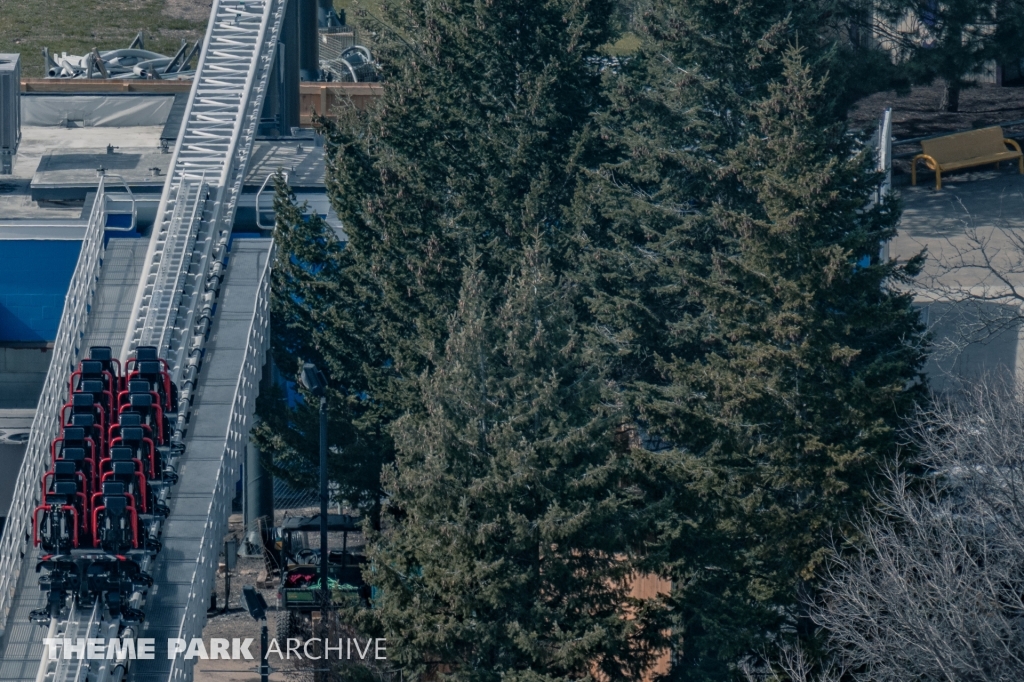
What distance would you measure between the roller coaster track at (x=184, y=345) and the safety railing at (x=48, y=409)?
22 mm

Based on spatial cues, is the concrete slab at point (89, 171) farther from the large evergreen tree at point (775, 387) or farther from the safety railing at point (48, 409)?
the large evergreen tree at point (775, 387)

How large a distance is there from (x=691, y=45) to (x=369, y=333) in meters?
7.38

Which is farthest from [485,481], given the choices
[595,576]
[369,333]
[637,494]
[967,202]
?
[967,202]

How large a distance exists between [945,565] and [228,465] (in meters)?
10.9

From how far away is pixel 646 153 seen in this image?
2917cm

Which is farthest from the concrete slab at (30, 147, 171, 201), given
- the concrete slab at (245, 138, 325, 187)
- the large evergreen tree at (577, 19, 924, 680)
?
the large evergreen tree at (577, 19, 924, 680)

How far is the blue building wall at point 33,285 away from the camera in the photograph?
→ 110 feet

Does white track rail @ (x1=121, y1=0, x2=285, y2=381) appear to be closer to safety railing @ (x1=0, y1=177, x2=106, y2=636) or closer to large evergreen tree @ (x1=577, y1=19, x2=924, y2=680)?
safety railing @ (x1=0, y1=177, x2=106, y2=636)

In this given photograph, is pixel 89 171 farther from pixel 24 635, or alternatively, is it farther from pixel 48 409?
pixel 24 635

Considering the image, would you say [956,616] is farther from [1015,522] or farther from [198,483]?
[198,483]

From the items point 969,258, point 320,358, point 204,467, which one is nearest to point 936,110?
point 969,258

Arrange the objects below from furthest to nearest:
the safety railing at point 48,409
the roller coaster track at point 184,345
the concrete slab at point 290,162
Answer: the concrete slab at point 290,162 → the safety railing at point 48,409 → the roller coaster track at point 184,345

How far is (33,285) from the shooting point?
1334 inches

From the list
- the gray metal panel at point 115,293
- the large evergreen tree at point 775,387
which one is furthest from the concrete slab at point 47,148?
the large evergreen tree at point 775,387
